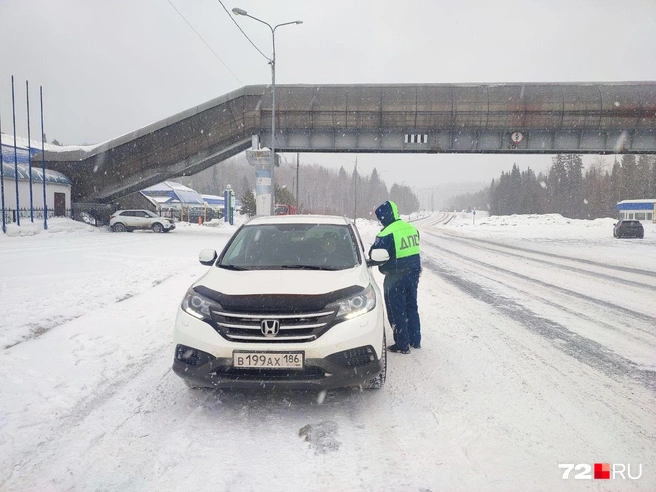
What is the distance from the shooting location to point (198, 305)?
3.52 m

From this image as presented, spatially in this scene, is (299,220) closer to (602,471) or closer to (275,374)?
(275,374)

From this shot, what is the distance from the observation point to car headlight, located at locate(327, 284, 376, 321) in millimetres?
3377

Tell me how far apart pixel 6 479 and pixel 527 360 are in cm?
460

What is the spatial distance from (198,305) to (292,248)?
143 centimetres

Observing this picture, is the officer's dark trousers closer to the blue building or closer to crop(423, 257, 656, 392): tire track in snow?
crop(423, 257, 656, 392): tire track in snow

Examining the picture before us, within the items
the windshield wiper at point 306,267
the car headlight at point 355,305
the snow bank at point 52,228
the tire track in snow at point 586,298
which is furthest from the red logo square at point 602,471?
the snow bank at point 52,228

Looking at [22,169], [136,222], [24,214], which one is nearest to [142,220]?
[136,222]

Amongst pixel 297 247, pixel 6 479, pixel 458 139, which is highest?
pixel 458 139

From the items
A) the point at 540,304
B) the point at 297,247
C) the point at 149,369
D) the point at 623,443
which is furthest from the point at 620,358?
the point at 149,369

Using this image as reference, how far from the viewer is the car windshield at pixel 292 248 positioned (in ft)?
14.4

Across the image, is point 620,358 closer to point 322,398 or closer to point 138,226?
point 322,398

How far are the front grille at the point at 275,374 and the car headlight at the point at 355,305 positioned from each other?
0.43 metres

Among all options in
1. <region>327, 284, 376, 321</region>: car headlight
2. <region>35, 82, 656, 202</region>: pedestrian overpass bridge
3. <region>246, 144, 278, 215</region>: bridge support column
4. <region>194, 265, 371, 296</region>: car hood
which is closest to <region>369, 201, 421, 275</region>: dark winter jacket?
<region>194, 265, 371, 296</region>: car hood

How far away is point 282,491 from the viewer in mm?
2432
